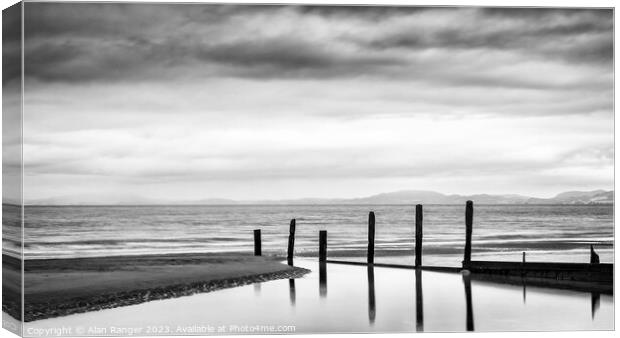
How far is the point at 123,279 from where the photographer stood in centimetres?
1305

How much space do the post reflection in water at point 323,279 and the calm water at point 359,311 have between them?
0.13ft

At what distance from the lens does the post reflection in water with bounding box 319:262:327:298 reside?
13742 mm

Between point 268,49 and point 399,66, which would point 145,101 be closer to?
point 268,49

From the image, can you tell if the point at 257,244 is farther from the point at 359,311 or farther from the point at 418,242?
the point at 359,311

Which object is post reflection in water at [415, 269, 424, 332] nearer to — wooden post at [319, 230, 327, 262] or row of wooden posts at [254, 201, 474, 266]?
row of wooden posts at [254, 201, 474, 266]

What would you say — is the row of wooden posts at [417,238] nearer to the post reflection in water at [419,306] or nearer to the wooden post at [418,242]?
the wooden post at [418,242]

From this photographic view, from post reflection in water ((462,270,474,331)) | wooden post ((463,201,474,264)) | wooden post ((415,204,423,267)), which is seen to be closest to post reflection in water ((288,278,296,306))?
post reflection in water ((462,270,474,331))

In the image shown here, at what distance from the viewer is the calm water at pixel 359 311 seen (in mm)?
10336

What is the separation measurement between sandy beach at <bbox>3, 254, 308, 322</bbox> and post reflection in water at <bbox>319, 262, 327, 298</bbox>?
403 mm

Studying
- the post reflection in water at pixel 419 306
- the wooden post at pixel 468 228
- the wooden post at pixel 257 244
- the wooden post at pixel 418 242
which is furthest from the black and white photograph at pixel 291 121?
the wooden post at pixel 257 244

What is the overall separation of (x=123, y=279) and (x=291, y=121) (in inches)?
147

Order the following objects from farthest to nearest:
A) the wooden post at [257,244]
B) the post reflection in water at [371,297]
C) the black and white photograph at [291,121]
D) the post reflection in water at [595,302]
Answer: the wooden post at [257,244] → the post reflection in water at [595,302] → the post reflection in water at [371,297] → the black and white photograph at [291,121]

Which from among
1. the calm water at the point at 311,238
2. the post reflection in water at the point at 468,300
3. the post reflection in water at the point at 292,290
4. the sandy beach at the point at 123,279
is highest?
the sandy beach at the point at 123,279

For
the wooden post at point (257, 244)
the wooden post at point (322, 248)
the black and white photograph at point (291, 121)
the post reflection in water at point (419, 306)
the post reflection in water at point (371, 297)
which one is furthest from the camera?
the wooden post at point (257, 244)
